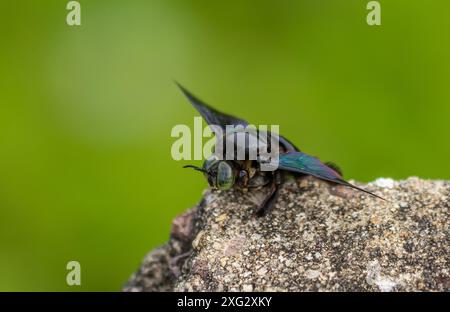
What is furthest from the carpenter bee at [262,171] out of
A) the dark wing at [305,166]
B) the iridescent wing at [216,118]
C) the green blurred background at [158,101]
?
the green blurred background at [158,101]

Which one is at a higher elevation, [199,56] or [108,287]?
[199,56]

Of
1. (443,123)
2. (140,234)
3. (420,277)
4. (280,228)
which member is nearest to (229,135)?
(280,228)

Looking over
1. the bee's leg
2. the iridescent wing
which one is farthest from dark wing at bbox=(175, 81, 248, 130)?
the bee's leg

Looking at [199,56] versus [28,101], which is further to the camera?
[199,56]

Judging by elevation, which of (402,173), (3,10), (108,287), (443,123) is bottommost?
(108,287)

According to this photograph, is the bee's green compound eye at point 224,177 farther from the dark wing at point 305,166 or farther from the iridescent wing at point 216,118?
the iridescent wing at point 216,118

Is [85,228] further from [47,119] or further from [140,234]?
[47,119]

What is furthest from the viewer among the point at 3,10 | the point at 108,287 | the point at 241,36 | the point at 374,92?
the point at 241,36

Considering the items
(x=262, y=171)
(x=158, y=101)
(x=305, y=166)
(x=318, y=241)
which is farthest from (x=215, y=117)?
(x=158, y=101)
